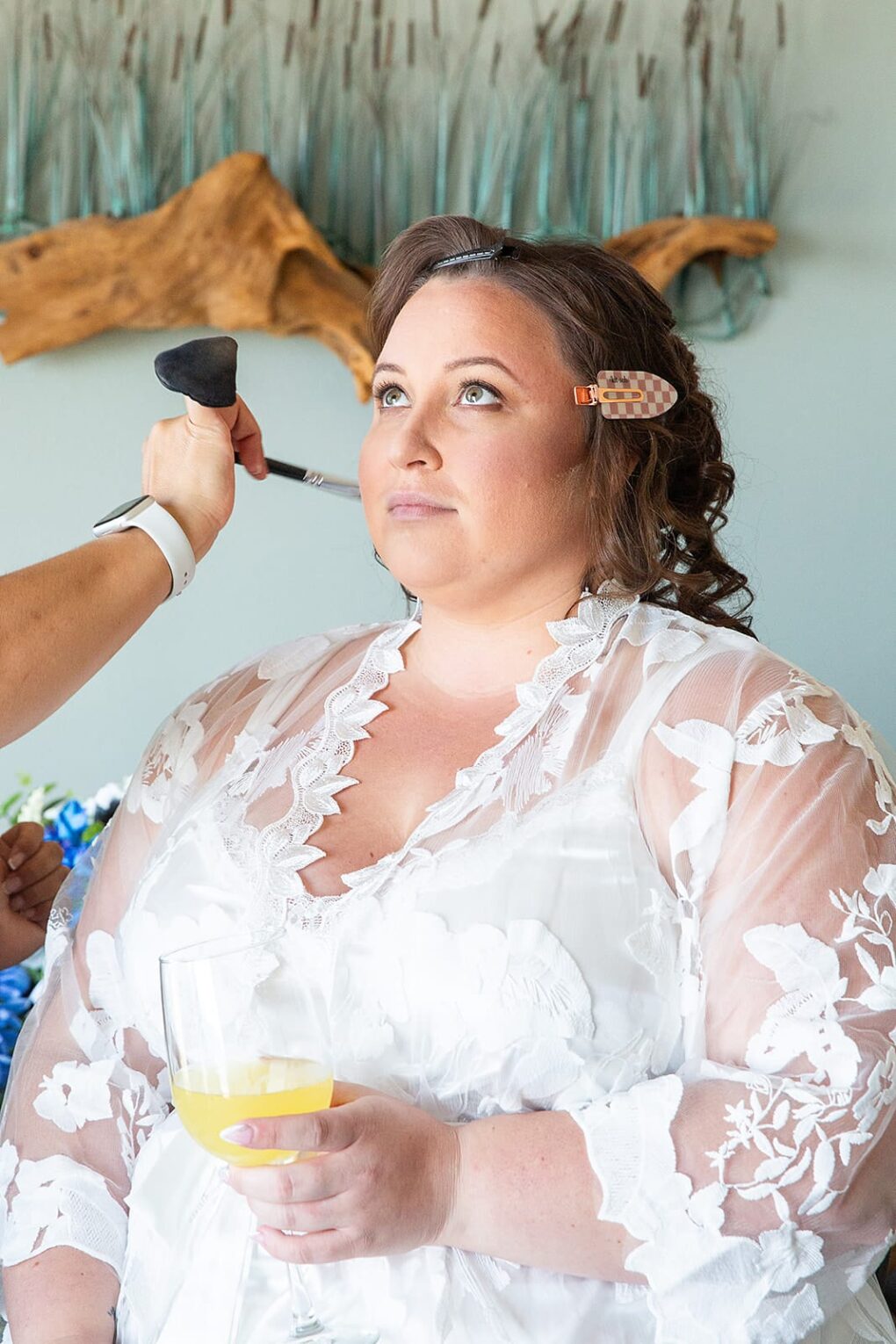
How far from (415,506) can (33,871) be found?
1.95 feet

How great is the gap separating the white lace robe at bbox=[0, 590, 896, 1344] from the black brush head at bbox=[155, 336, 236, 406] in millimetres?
393

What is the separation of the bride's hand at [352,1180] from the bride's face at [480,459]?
56cm

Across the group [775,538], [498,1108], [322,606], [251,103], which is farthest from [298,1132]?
[251,103]

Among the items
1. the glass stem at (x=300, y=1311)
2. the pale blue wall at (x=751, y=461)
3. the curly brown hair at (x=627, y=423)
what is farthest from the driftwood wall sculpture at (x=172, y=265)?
the glass stem at (x=300, y=1311)

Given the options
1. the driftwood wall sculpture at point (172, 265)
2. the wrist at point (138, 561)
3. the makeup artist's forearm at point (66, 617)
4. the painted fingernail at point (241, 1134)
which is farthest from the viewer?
the driftwood wall sculpture at point (172, 265)

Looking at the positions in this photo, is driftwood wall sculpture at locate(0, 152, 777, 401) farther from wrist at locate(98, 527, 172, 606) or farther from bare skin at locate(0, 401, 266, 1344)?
wrist at locate(98, 527, 172, 606)

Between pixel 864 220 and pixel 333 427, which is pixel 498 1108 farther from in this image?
pixel 864 220

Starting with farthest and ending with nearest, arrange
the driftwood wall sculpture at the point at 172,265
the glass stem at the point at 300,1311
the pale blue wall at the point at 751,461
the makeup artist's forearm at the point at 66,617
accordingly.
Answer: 1. the pale blue wall at the point at 751,461
2. the driftwood wall sculpture at the point at 172,265
3. the makeup artist's forearm at the point at 66,617
4. the glass stem at the point at 300,1311

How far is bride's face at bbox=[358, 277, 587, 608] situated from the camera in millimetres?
1476

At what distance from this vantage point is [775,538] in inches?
101

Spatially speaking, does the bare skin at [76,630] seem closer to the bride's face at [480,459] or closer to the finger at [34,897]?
the bride's face at [480,459]

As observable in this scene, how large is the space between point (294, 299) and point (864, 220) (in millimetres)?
998

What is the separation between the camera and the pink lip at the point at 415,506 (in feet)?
4.85

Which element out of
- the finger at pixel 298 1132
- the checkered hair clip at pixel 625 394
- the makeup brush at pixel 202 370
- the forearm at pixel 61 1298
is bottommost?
the forearm at pixel 61 1298
